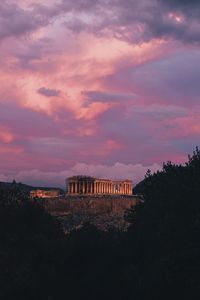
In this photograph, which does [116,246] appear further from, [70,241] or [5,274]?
[5,274]

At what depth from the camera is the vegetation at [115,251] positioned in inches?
1689

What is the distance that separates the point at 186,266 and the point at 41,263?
11.0 meters

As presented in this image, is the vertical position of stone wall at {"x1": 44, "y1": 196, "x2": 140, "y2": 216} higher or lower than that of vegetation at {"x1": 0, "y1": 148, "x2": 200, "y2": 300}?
higher

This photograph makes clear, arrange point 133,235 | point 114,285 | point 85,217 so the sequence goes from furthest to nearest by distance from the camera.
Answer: point 85,217
point 133,235
point 114,285

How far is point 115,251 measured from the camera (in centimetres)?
5203

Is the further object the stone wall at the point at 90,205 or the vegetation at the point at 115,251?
the stone wall at the point at 90,205

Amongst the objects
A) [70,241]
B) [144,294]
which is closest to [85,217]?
[70,241]

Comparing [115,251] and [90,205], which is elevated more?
[90,205]

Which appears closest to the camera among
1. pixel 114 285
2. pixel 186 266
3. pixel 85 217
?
pixel 186 266

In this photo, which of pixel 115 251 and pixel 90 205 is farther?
pixel 90 205

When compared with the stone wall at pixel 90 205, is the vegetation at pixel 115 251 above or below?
below

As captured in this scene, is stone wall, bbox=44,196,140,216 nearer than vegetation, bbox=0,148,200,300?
No

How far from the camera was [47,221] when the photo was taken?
5303 cm

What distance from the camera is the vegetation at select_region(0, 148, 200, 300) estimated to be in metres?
42.9
